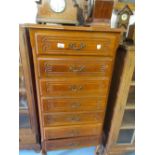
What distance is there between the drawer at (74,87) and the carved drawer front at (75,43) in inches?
7.6

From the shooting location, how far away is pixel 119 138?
1.30 meters

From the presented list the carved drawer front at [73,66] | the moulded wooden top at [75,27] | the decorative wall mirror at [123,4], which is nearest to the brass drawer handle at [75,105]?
the carved drawer front at [73,66]

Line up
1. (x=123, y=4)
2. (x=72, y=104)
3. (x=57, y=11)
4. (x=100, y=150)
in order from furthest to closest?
(x=100, y=150) < (x=123, y=4) < (x=72, y=104) < (x=57, y=11)

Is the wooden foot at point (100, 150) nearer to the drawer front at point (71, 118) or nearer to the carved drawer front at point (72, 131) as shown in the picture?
the carved drawer front at point (72, 131)

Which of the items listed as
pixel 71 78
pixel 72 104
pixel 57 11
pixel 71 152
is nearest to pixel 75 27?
pixel 57 11

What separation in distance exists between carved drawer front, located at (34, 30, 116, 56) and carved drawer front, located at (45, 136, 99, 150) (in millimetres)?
741

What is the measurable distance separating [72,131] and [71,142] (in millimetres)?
115

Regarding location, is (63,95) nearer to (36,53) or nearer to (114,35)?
(36,53)

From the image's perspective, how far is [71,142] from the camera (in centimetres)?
121

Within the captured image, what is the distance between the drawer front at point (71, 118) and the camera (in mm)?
1086

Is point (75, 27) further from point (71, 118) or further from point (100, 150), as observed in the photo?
point (100, 150)

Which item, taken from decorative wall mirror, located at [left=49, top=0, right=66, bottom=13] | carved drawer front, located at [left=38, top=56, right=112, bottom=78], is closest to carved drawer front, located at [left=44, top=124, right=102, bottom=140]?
carved drawer front, located at [left=38, top=56, right=112, bottom=78]
